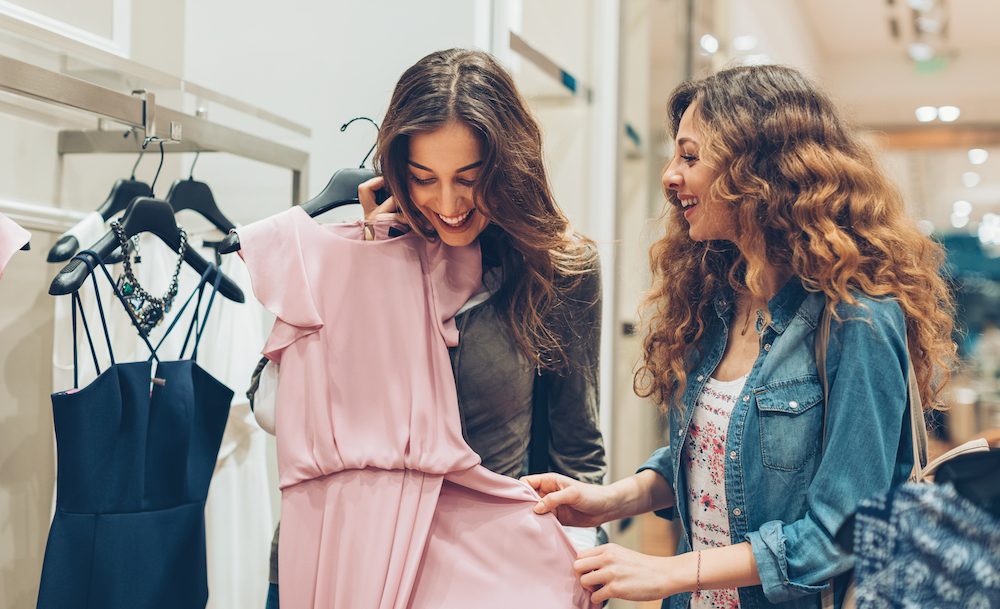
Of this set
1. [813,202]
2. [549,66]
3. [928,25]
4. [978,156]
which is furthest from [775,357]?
[978,156]

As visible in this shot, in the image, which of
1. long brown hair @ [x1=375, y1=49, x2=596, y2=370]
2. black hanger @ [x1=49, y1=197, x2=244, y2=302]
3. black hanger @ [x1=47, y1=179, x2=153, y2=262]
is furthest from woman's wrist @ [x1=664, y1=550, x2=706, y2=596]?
black hanger @ [x1=47, y1=179, x2=153, y2=262]

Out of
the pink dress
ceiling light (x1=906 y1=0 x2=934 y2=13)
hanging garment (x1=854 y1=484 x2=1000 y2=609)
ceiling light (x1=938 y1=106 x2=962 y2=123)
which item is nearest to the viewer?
hanging garment (x1=854 y1=484 x2=1000 y2=609)

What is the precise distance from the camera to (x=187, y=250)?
160 centimetres

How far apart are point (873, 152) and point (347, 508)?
0.88 m

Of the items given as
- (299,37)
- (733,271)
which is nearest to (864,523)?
(733,271)

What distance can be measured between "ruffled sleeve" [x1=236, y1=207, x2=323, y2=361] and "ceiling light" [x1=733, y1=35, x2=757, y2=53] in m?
4.05

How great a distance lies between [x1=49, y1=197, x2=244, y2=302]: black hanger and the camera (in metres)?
1.37

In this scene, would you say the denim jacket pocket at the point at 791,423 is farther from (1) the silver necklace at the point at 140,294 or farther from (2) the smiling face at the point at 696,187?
(1) the silver necklace at the point at 140,294

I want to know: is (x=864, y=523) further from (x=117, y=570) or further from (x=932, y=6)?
(x=932, y=6)

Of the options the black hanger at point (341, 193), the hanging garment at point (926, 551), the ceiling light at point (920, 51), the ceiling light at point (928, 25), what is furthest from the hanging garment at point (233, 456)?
the ceiling light at point (920, 51)

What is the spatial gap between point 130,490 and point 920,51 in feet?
23.3

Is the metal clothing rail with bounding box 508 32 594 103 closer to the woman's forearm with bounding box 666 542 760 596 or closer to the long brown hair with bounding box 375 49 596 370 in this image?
the long brown hair with bounding box 375 49 596 370

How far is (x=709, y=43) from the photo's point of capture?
178 inches

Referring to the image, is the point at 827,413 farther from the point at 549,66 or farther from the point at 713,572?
the point at 549,66
